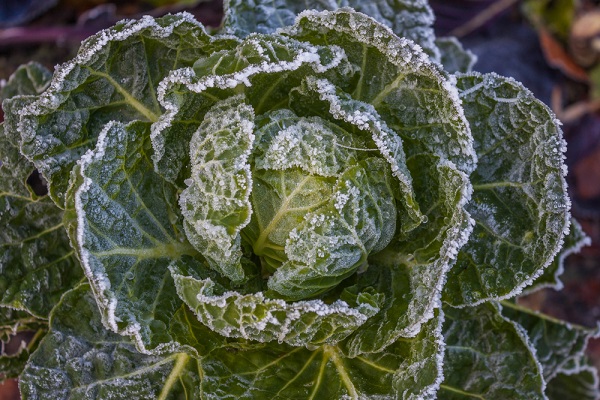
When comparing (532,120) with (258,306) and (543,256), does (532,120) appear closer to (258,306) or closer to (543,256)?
(543,256)

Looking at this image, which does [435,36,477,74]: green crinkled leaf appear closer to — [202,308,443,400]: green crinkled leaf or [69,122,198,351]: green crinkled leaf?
[202,308,443,400]: green crinkled leaf

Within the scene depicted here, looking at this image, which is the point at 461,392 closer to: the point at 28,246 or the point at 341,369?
the point at 341,369

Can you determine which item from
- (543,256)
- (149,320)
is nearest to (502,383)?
(543,256)

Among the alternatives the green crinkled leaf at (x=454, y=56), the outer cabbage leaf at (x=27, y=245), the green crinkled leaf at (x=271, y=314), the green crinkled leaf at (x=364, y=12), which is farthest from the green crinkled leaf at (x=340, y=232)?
the green crinkled leaf at (x=454, y=56)

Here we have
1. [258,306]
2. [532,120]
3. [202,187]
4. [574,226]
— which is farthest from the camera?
[574,226]

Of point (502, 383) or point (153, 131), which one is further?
point (502, 383)

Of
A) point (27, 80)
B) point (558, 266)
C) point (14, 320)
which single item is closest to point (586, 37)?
point (558, 266)

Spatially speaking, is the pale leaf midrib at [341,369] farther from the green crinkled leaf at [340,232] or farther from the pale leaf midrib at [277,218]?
the pale leaf midrib at [277,218]
